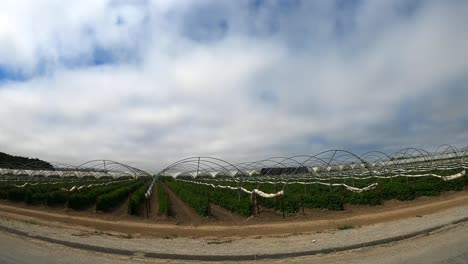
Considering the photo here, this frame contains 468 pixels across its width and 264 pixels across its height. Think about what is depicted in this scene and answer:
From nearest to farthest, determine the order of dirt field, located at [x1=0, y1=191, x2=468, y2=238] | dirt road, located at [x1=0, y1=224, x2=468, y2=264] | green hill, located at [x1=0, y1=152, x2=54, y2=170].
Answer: dirt road, located at [x1=0, y1=224, x2=468, y2=264]
dirt field, located at [x1=0, y1=191, x2=468, y2=238]
green hill, located at [x1=0, y1=152, x2=54, y2=170]

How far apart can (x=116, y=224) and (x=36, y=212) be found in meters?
7.06

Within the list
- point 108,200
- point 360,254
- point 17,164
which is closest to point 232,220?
point 360,254

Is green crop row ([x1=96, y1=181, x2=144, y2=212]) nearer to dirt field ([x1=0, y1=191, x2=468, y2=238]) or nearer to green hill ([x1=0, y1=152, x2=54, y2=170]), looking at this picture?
dirt field ([x1=0, y1=191, x2=468, y2=238])

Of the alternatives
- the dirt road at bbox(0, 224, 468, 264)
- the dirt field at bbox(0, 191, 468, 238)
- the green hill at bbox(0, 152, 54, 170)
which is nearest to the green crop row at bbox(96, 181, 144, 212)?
the dirt field at bbox(0, 191, 468, 238)

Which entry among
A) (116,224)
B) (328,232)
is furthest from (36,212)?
(328,232)

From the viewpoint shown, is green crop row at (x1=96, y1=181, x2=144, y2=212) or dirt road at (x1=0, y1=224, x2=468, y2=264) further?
green crop row at (x1=96, y1=181, x2=144, y2=212)

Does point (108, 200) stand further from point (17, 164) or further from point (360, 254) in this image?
point (17, 164)

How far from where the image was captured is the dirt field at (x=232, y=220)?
1516 cm

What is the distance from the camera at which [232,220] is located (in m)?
18.4

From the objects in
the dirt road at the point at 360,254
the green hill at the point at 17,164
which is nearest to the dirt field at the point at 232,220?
the dirt road at the point at 360,254

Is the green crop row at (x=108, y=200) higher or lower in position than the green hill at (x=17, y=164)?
lower

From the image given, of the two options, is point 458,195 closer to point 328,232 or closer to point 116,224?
point 328,232

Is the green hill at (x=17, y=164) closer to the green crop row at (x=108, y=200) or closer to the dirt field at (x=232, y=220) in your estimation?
the green crop row at (x=108, y=200)

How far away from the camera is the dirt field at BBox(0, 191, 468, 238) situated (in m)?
15.2
